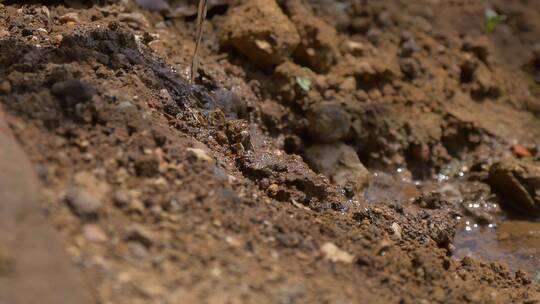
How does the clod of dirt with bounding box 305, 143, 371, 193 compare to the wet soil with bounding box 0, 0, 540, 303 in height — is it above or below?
below

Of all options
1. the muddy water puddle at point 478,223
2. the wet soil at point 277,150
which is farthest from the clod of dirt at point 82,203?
the muddy water puddle at point 478,223

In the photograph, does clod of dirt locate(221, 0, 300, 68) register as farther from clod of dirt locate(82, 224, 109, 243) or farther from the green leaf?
clod of dirt locate(82, 224, 109, 243)

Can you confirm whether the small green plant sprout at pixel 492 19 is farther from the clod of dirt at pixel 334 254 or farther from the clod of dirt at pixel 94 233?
the clod of dirt at pixel 94 233

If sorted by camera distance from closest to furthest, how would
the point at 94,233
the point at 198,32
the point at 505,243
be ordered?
the point at 94,233
the point at 198,32
the point at 505,243

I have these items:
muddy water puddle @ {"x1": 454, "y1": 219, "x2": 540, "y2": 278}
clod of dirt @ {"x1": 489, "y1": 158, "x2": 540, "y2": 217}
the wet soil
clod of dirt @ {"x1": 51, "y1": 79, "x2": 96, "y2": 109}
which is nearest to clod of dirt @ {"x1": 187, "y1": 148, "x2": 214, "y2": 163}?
the wet soil

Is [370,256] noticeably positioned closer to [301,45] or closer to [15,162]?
[15,162]

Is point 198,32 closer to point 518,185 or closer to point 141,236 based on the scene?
point 141,236

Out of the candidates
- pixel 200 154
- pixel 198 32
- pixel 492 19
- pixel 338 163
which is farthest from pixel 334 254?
pixel 492 19
